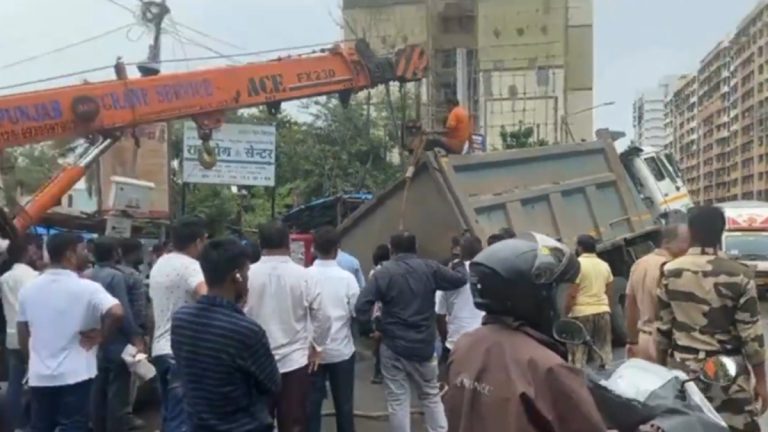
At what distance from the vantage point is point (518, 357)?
2812 mm

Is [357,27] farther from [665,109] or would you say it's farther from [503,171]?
[665,109]

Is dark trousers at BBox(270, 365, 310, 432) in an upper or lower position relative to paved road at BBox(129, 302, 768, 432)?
upper

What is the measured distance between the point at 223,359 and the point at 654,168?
45.5 ft

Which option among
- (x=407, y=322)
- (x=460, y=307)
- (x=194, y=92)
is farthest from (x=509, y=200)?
(x=407, y=322)

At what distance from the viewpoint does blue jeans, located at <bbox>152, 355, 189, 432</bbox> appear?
6.44 m

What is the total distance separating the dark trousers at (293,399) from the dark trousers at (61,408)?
1.17m

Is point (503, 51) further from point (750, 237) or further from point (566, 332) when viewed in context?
point (566, 332)

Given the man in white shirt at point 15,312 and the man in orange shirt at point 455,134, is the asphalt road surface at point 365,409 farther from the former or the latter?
the man in orange shirt at point 455,134

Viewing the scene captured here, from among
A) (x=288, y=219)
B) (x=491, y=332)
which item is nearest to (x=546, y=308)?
(x=491, y=332)

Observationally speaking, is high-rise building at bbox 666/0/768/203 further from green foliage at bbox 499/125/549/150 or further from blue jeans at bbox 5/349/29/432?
blue jeans at bbox 5/349/29/432

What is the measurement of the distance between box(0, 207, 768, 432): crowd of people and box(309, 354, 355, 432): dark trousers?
15mm

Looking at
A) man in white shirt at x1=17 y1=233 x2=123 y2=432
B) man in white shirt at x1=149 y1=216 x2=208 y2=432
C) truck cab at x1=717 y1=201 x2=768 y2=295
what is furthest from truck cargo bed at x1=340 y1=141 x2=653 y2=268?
truck cab at x1=717 y1=201 x2=768 y2=295

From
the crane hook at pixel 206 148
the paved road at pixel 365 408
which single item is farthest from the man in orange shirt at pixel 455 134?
the crane hook at pixel 206 148

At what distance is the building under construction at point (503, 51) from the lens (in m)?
51.0
